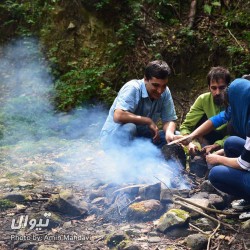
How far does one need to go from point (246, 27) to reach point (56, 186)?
16.2 feet

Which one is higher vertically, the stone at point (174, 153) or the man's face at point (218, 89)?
the man's face at point (218, 89)

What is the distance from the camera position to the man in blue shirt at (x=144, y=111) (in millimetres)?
4262

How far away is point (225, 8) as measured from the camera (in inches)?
300

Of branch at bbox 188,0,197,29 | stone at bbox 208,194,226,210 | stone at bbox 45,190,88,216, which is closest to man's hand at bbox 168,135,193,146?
stone at bbox 208,194,226,210

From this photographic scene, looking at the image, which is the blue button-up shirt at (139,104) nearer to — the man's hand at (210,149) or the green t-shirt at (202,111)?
the green t-shirt at (202,111)

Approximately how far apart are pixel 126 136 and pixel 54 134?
3.04 meters

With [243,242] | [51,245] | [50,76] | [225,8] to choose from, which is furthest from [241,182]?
[50,76]

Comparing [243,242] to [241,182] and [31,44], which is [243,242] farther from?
[31,44]

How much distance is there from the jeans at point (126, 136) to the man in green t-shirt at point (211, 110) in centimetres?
36

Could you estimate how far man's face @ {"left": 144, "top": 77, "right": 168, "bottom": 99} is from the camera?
4.24 metres

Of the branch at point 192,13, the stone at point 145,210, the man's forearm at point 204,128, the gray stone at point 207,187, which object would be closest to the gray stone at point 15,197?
the stone at point 145,210

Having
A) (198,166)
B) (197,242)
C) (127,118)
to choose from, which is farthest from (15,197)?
(198,166)

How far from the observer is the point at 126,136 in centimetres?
447

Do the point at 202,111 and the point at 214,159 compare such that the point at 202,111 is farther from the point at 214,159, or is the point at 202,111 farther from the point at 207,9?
the point at 207,9
